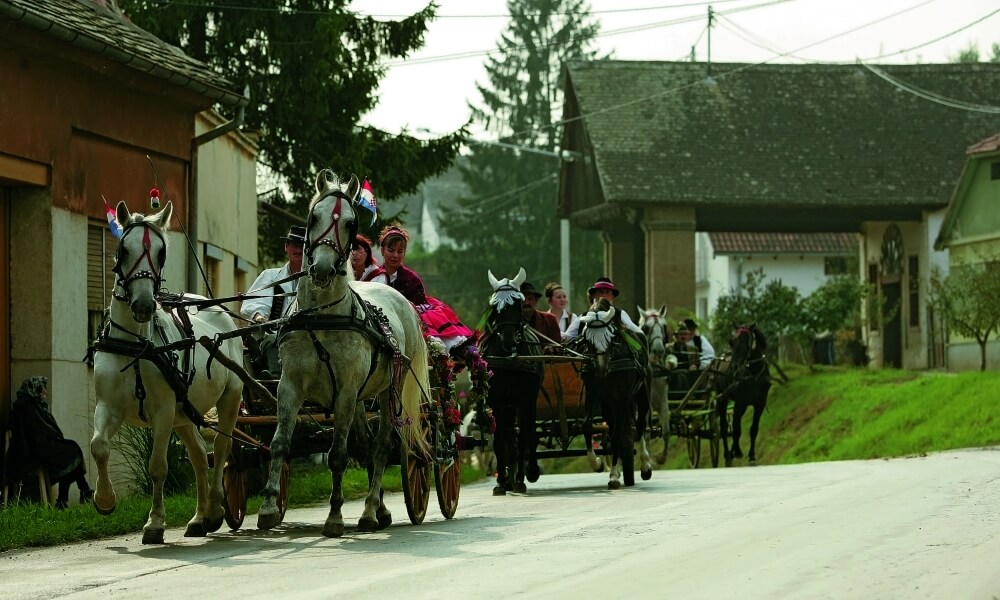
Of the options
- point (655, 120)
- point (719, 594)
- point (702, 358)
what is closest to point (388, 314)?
point (719, 594)

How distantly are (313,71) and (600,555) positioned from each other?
20.1m

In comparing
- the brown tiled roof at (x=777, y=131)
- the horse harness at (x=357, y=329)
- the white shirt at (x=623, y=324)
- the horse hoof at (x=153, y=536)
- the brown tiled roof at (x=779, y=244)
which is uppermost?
the brown tiled roof at (x=777, y=131)

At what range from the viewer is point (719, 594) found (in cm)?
816

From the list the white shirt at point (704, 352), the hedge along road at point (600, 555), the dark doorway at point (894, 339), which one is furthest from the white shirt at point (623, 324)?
the dark doorway at point (894, 339)

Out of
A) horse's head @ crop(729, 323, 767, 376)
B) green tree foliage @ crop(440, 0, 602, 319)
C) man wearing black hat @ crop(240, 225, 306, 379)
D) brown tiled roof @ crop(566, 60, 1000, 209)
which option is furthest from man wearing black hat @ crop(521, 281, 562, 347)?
green tree foliage @ crop(440, 0, 602, 319)

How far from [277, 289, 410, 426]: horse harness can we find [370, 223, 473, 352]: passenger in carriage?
154 cm

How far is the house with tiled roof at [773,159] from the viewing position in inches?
1709

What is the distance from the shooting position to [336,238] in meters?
11.5

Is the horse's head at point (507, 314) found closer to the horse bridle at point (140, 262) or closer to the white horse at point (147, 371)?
the white horse at point (147, 371)

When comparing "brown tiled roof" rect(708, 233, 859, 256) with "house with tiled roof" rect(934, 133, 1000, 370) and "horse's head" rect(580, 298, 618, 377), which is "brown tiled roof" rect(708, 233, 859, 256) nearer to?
"house with tiled roof" rect(934, 133, 1000, 370)

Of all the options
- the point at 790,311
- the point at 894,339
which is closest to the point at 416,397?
the point at 790,311

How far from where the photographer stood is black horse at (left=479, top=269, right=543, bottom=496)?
16750mm

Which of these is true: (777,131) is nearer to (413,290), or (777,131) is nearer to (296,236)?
(413,290)

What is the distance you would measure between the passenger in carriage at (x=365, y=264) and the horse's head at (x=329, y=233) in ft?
7.77
